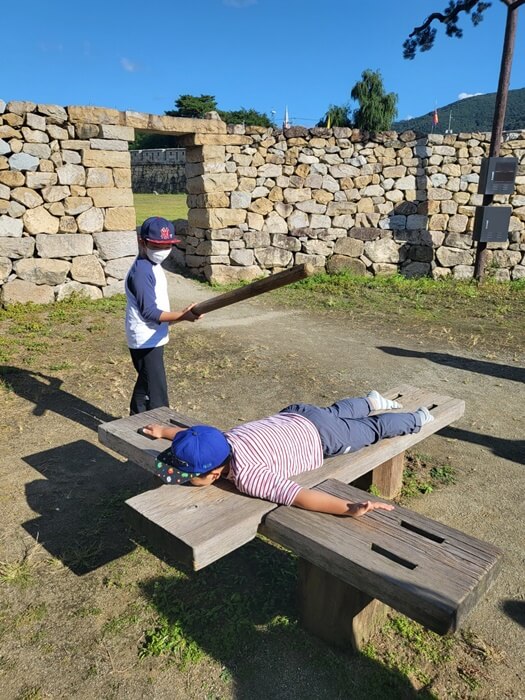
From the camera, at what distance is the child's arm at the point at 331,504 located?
213 cm

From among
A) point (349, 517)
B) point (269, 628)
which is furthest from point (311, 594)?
point (349, 517)

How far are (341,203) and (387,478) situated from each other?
784cm

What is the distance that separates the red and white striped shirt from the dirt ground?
0.60m

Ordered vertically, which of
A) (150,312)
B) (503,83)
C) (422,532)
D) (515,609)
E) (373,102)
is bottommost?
(515,609)

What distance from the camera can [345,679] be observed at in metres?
2.08

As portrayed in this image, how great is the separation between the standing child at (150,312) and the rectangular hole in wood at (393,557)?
5.64 ft

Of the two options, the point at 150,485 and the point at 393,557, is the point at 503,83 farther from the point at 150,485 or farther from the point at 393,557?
the point at 393,557

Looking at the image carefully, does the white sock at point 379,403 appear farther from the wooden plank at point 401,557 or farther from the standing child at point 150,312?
the standing child at point 150,312

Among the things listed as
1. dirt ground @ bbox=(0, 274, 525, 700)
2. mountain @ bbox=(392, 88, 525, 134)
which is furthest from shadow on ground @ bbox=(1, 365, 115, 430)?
mountain @ bbox=(392, 88, 525, 134)

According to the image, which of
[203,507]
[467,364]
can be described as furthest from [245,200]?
[203,507]

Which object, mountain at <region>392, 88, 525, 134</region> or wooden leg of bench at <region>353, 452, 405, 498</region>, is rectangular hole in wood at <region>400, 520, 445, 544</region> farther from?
mountain at <region>392, 88, 525, 134</region>

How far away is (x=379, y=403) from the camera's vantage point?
10.5ft

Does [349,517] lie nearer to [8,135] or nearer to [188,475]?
[188,475]

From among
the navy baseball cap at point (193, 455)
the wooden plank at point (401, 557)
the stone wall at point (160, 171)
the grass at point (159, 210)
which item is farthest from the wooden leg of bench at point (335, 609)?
the stone wall at point (160, 171)
